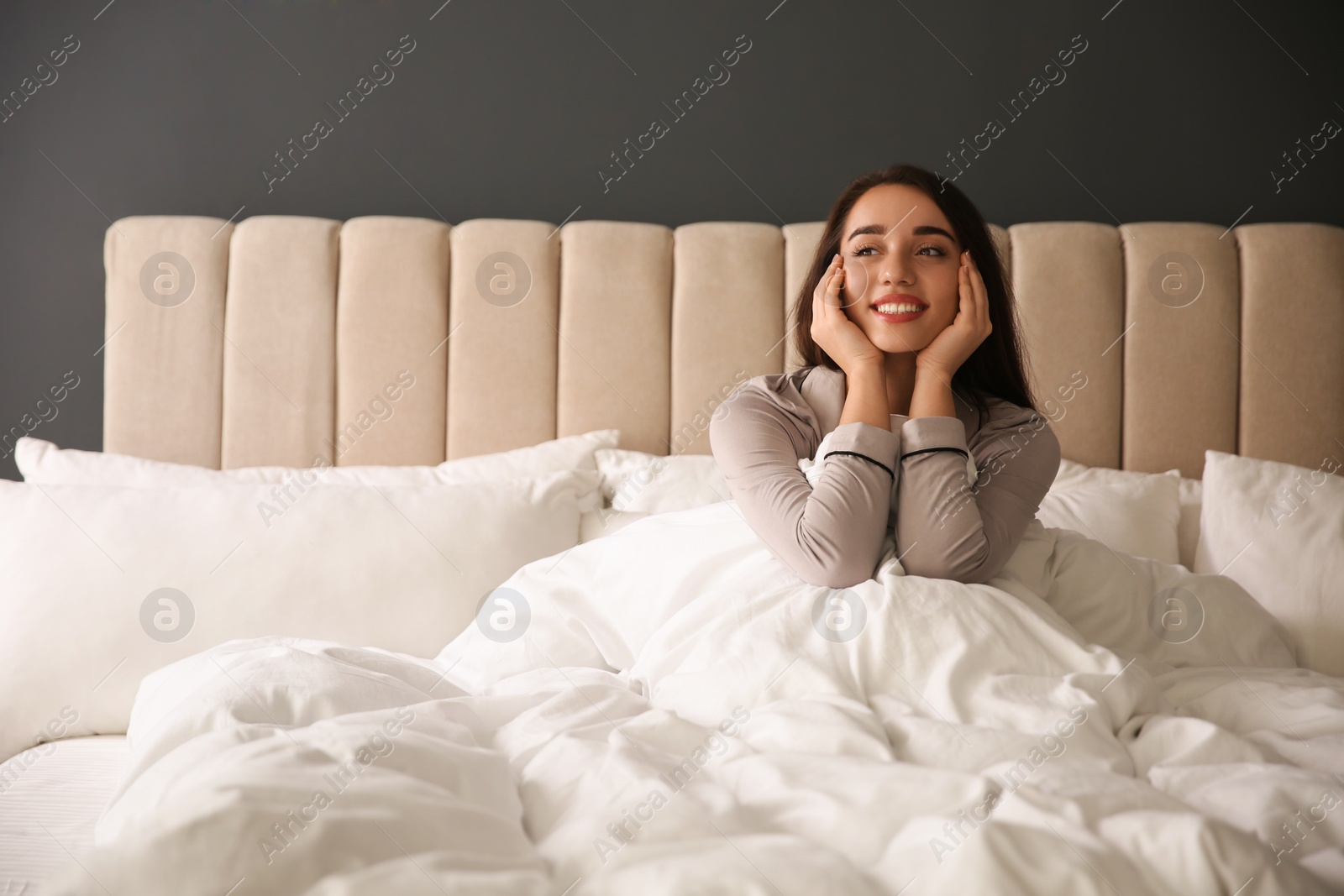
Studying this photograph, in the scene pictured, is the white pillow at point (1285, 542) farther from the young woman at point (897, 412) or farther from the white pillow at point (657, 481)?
the white pillow at point (657, 481)

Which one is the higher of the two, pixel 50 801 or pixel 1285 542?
pixel 1285 542

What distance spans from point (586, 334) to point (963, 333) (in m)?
0.91

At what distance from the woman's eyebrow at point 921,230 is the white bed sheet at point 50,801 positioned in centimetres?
137

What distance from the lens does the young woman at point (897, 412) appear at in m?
1.23

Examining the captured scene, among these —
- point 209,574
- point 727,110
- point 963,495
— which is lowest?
point 209,574

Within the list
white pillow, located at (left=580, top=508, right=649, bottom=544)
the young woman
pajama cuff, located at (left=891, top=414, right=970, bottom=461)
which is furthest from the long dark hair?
white pillow, located at (left=580, top=508, right=649, bottom=544)

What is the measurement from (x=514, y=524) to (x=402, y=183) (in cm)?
106

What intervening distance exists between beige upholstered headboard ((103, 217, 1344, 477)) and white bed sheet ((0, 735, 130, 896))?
0.79 m

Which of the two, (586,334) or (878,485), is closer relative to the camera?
(878,485)

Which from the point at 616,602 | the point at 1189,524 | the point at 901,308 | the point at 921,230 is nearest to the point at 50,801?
the point at 616,602

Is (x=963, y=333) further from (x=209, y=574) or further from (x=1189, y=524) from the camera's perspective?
(x=209, y=574)

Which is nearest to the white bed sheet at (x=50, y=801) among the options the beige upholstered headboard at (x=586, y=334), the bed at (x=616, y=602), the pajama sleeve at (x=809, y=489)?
the bed at (x=616, y=602)

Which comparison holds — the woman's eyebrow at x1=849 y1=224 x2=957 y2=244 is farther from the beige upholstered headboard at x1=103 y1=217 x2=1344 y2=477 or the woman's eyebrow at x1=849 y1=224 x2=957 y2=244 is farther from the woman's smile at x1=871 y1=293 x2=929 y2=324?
the beige upholstered headboard at x1=103 y1=217 x2=1344 y2=477

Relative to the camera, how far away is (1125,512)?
68.4 inches
